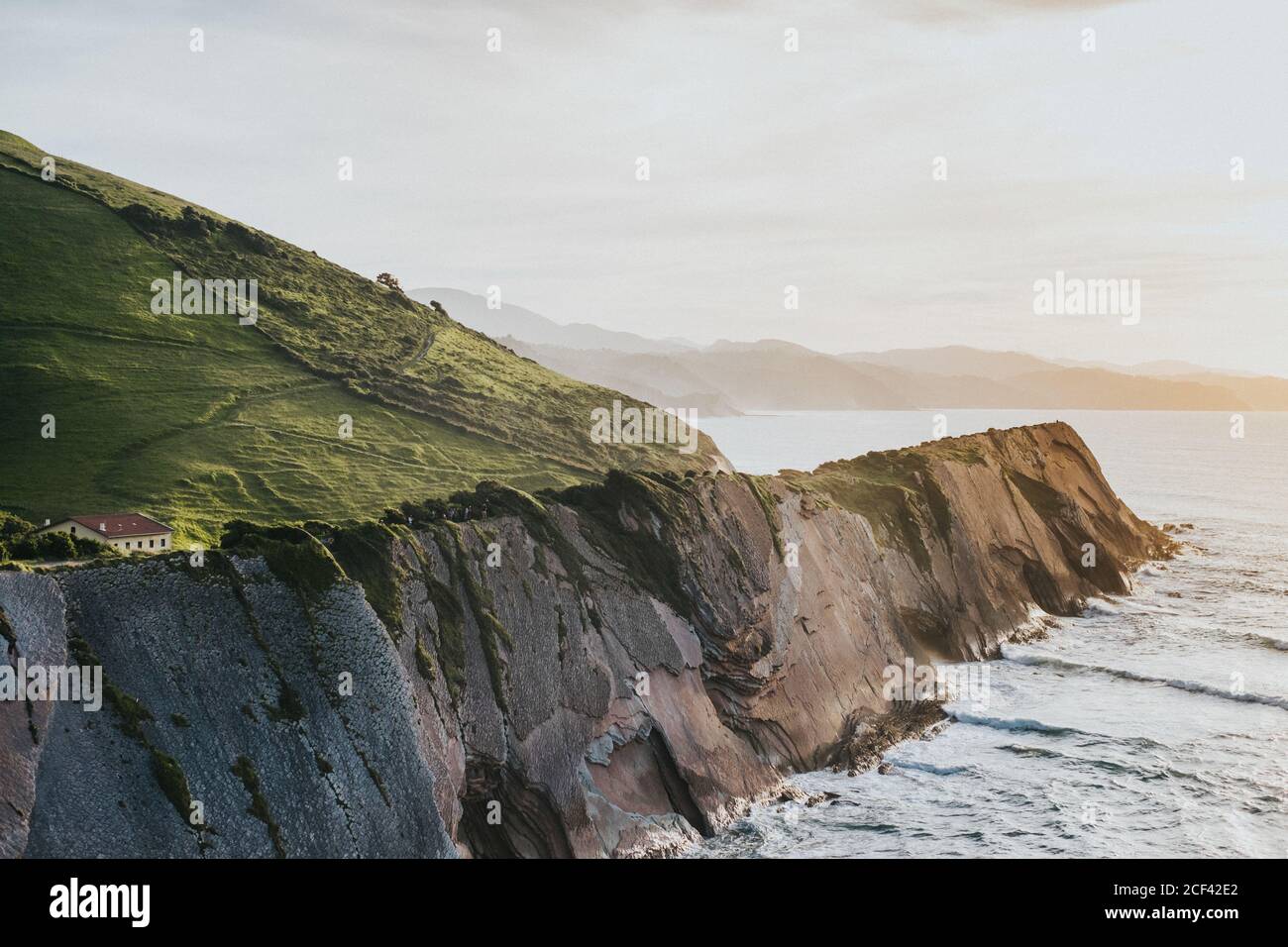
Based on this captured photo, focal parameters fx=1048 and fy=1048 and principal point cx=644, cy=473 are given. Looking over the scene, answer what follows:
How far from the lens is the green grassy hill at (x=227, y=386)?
5591cm

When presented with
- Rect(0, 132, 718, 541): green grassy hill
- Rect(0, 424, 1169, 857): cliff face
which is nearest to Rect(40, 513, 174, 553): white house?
Rect(0, 132, 718, 541): green grassy hill

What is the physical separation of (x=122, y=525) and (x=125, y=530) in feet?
1.27

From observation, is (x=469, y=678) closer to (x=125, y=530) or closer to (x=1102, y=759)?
(x=125, y=530)

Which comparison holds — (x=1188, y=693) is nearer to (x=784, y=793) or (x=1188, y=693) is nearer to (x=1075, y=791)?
(x=1075, y=791)

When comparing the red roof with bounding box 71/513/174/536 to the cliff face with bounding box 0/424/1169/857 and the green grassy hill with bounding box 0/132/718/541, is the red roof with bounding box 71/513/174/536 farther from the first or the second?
the cliff face with bounding box 0/424/1169/857

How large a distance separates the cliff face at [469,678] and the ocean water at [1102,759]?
3.29m

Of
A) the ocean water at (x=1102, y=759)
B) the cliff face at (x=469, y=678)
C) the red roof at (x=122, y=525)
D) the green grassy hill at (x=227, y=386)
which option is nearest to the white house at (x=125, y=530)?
the red roof at (x=122, y=525)

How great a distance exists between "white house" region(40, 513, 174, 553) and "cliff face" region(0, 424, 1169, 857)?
40.5ft

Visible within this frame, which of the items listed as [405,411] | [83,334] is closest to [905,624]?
[405,411]

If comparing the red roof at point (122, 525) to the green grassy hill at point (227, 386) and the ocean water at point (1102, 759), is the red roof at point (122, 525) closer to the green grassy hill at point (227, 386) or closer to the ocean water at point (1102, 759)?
the green grassy hill at point (227, 386)

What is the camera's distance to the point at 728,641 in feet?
131

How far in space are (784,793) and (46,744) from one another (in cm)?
2332

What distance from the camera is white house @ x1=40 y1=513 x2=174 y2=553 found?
39125mm

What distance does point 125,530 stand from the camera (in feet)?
131
